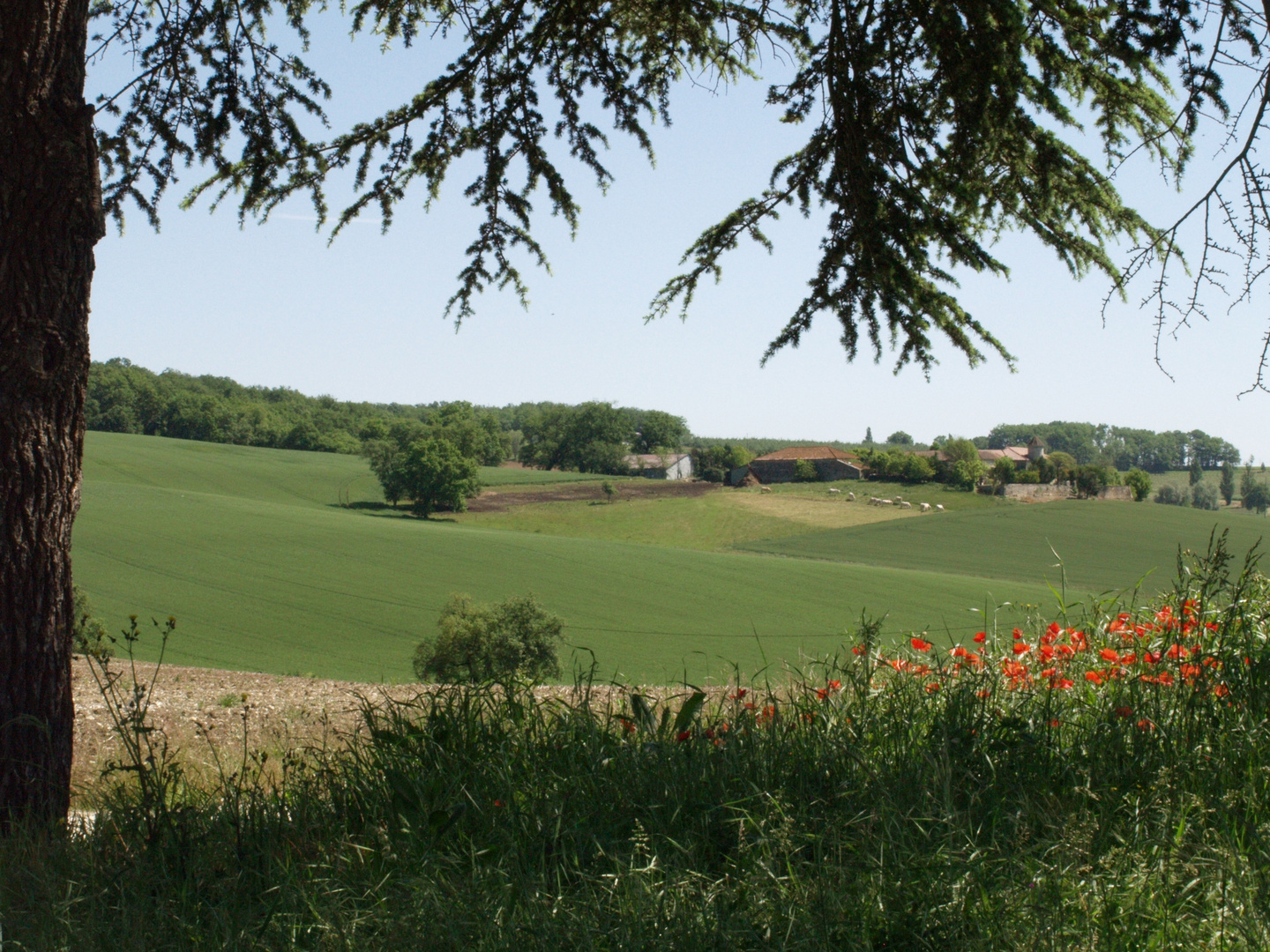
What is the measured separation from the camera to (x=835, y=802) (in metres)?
2.58

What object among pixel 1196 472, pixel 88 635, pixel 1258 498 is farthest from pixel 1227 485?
pixel 88 635

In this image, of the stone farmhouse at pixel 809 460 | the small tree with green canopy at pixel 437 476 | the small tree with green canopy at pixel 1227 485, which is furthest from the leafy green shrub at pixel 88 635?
the small tree with green canopy at pixel 1227 485

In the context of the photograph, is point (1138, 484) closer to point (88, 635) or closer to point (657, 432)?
point (657, 432)

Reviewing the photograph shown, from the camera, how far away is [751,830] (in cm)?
242

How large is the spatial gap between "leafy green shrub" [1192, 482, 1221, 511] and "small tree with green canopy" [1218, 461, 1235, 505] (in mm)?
1646

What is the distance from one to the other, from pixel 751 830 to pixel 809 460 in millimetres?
77591

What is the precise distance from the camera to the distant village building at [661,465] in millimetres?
76812

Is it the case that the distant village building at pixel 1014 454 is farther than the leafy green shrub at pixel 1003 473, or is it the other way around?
the distant village building at pixel 1014 454

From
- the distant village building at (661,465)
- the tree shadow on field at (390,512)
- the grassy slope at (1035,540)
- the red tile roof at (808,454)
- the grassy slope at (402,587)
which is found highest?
the red tile roof at (808,454)

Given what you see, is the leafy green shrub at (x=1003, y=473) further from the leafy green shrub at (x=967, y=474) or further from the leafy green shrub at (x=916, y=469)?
the leafy green shrub at (x=916, y=469)

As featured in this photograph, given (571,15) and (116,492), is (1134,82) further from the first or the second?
(116,492)

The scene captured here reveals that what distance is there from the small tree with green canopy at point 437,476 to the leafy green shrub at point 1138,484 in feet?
154

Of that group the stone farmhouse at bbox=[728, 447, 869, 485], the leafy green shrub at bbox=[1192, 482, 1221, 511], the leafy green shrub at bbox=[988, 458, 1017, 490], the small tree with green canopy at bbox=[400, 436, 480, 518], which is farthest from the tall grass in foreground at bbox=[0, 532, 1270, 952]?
the leafy green shrub at bbox=[1192, 482, 1221, 511]

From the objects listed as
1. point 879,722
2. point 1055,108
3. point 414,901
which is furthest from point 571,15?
point 414,901
